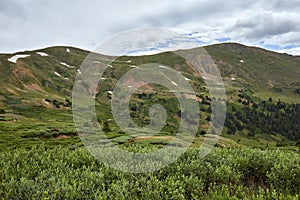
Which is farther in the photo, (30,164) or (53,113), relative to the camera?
(53,113)

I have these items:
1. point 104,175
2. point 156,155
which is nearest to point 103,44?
point 156,155

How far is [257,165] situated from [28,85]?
195 metres

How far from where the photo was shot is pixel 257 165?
13.4 metres

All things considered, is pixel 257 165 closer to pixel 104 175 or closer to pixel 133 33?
pixel 104 175

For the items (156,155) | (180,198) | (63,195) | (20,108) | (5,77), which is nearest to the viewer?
(63,195)

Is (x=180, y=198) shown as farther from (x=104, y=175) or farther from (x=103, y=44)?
(x=103, y=44)

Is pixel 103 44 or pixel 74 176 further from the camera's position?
pixel 103 44

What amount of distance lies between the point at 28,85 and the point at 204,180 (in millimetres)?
195602

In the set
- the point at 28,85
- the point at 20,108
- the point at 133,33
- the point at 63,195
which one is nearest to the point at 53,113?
the point at 20,108

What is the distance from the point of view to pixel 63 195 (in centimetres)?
820

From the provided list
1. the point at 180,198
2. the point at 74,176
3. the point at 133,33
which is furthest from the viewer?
the point at 133,33

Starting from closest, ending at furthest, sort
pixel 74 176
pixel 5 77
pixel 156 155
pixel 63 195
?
pixel 63 195, pixel 74 176, pixel 156 155, pixel 5 77

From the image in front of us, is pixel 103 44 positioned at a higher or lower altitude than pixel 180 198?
higher

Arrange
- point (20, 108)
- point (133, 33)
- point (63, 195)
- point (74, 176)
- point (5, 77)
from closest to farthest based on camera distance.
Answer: point (63, 195) → point (74, 176) → point (133, 33) → point (20, 108) → point (5, 77)
